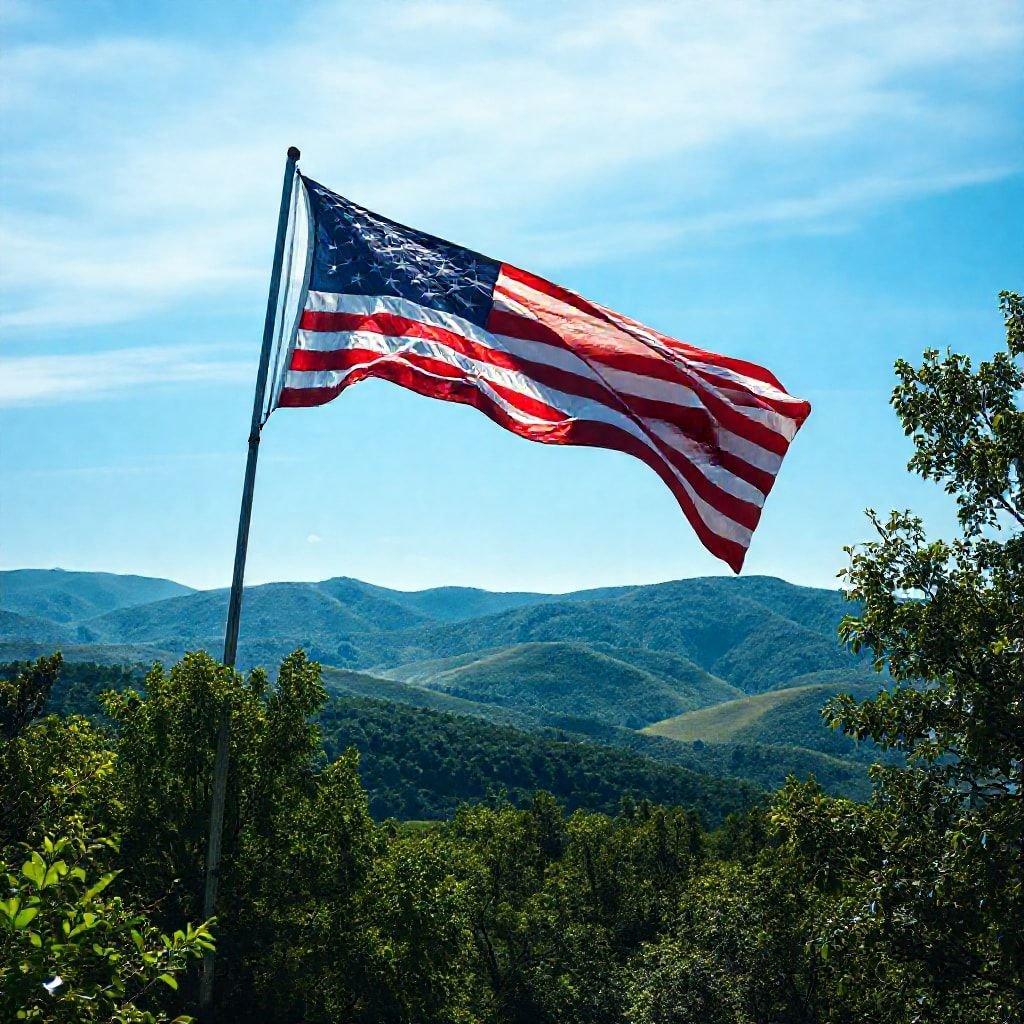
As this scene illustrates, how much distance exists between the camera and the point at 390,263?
46.5ft

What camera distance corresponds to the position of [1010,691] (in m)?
14.0

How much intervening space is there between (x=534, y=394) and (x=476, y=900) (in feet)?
127

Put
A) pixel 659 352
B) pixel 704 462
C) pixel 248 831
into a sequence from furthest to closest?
pixel 248 831 < pixel 659 352 < pixel 704 462

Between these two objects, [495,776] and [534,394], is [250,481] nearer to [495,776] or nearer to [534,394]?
[534,394]

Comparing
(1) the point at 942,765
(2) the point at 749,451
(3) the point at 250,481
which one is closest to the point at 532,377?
(2) the point at 749,451

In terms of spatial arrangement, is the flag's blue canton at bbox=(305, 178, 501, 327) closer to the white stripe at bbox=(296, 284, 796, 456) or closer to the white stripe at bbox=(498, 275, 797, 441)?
the white stripe at bbox=(296, 284, 796, 456)

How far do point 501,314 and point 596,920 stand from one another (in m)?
50.3

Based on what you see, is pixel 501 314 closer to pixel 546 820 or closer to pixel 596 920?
pixel 596 920

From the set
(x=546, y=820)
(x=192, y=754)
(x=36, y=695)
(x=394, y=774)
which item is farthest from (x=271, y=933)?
(x=394, y=774)

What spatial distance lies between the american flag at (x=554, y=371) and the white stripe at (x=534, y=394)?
0.05 feet

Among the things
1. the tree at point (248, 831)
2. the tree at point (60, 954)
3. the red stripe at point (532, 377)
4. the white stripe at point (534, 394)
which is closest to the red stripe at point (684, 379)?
the red stripe at point (532, 377)

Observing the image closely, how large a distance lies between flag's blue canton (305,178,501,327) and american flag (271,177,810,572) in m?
0.02

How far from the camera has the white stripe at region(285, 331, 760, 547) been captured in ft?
44.8

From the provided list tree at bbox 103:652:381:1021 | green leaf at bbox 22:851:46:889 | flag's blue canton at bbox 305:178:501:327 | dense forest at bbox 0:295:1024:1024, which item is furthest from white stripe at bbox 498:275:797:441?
tree at bbox 103:652:381:1021
